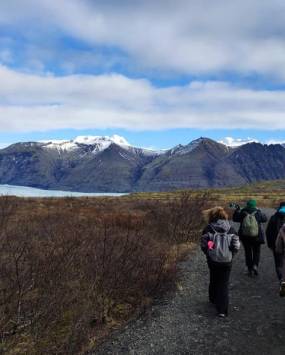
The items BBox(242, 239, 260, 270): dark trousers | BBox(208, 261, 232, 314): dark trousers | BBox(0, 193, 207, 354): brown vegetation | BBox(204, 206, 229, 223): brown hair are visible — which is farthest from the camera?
BBox(242, 239, 260, 270): dark trousers

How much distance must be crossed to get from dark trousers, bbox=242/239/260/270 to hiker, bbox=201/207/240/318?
10.9 feet

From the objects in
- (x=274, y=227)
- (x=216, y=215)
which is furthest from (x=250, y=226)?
(x=216, y=215)

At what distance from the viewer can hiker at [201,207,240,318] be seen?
8.93 m

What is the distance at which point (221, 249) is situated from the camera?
8930mm

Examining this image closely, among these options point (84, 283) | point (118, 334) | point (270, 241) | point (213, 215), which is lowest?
point (118, 334)

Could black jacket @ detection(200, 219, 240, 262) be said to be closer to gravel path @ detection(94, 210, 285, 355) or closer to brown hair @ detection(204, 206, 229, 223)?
brown hair @ detection(204, 206, 229, 223)

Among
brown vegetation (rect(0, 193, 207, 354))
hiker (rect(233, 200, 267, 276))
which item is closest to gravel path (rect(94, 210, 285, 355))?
brown vegetation (rect(0, 193, 207, 354))

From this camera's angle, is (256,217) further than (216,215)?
Yes

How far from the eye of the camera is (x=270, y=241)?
10.7 metres

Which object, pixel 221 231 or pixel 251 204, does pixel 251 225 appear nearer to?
pixel 251 204

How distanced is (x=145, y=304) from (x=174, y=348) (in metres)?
2.47

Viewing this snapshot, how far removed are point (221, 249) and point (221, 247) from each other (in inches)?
1.6

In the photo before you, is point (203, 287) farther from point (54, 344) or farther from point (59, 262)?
point (54, 344)

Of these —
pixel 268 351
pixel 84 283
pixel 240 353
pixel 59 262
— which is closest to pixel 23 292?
pixel 59 262
